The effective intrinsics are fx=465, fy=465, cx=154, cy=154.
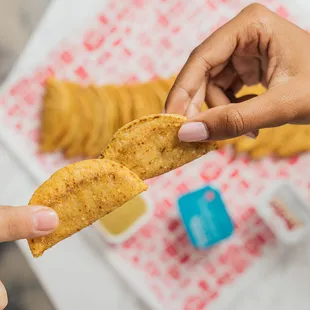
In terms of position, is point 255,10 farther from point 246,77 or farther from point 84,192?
point 84,192

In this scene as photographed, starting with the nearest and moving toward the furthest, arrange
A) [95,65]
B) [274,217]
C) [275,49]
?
[275,49], [274,217], [95,65]

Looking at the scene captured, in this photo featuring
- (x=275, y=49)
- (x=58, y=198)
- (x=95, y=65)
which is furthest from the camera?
(x=95, y=65)

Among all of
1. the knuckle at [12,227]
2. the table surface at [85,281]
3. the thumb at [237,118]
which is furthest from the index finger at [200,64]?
the table surface at [85,281]

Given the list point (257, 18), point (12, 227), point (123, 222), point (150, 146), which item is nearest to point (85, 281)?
point (123, 222)

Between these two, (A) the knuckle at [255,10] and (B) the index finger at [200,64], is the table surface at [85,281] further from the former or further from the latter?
(A) the knuckle at [255,10]

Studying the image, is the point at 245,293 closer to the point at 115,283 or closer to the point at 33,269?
the point at 115,283

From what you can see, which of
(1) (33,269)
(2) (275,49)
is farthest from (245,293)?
(2) (275,49)
